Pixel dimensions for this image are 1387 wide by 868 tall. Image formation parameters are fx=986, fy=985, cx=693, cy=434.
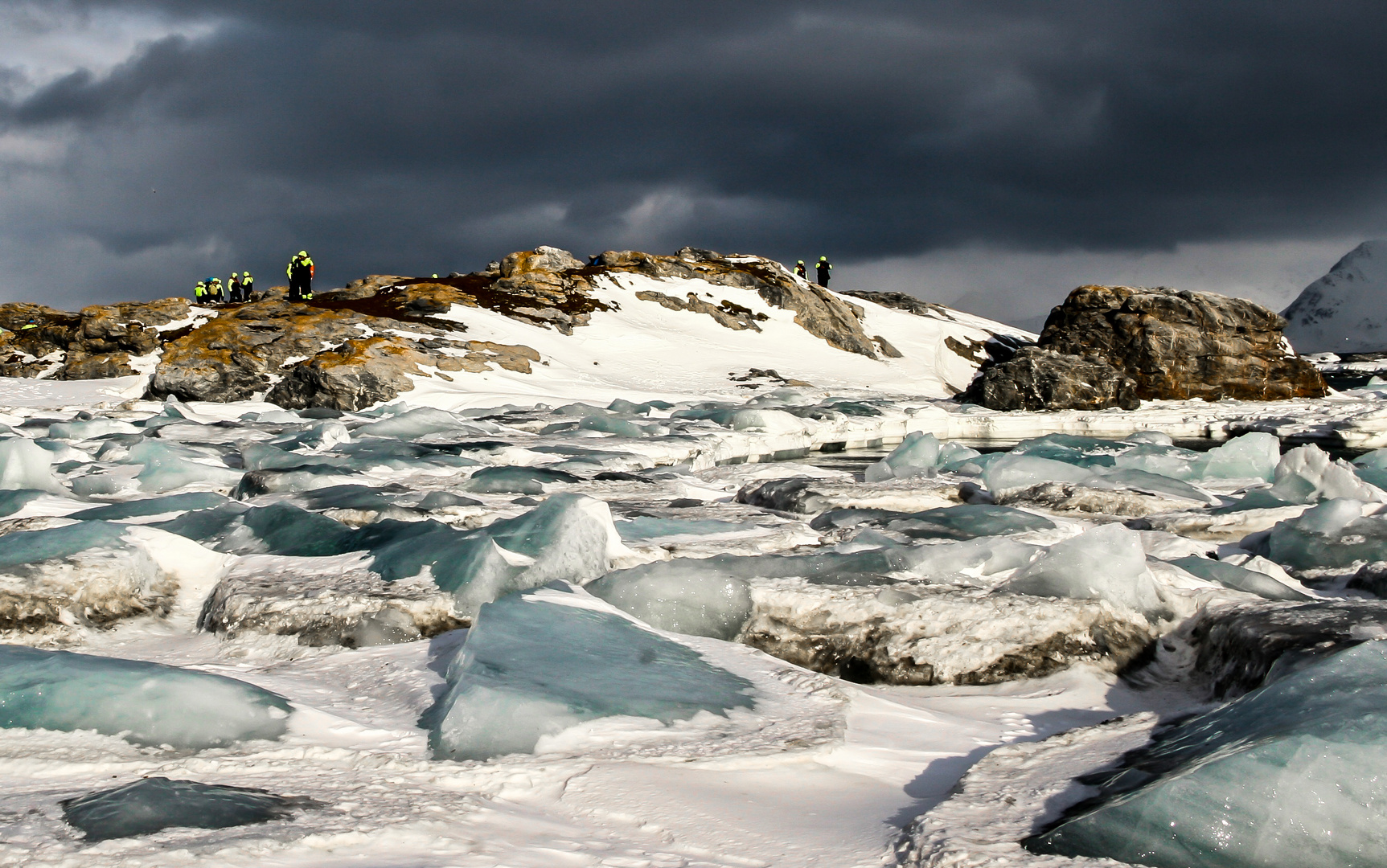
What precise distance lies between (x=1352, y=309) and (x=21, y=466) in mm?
200363

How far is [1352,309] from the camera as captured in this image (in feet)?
553

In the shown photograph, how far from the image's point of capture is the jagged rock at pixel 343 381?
22.3m

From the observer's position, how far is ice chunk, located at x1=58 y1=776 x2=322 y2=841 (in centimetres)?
245

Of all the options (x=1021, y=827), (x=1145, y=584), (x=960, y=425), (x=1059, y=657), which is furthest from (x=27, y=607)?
(x=960, y=425)

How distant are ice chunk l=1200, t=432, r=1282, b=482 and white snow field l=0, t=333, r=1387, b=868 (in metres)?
1.10

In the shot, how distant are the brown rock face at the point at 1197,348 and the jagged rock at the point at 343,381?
1686 centimetres

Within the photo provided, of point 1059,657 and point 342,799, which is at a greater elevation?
point 1059,657

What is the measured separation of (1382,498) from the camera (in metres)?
7.67

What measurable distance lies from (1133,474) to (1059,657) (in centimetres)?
546

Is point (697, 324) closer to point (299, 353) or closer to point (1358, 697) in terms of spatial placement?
point (299, 353)

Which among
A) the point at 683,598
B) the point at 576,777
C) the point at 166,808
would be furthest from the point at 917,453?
the point at 166,808

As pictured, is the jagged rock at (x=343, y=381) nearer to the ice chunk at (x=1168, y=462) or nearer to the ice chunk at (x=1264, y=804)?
the ice chunk at (x=1168, y=462)

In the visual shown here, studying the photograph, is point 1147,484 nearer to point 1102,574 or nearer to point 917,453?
point 917,453

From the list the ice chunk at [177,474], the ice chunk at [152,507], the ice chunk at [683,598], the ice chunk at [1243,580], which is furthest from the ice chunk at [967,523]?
the ice chunk at [177,474]
